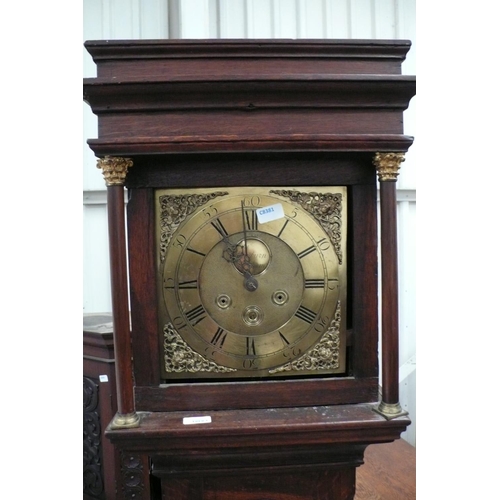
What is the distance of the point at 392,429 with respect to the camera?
846 mm

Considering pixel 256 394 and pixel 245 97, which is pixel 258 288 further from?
pixel 245 97

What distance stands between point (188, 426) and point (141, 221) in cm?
41

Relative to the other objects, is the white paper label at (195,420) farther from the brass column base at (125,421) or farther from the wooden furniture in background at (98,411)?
the wooden furniture in background at (98,411)

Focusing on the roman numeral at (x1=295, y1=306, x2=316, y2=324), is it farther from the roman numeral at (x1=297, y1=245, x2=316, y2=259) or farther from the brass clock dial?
the roman numeral at (x1=297, y1=245, x2=316, y2=259)

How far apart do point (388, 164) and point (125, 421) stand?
0.70 metres

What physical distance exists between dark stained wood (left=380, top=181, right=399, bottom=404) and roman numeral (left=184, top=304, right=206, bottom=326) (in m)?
0.36

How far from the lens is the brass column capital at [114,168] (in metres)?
0.82

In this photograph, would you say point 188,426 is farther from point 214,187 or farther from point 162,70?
point 162,70

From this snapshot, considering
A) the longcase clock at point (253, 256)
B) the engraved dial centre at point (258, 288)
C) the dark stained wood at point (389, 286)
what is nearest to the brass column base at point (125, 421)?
the longcase clock at point (253, 256)

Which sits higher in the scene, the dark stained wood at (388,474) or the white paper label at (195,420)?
the white paper label at (195,420)

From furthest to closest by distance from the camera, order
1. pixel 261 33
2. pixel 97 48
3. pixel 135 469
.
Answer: pixel 261 33
pixel 135 469
pixel 97 48

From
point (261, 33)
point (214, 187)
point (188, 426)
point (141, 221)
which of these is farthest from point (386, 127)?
point (261, 33)

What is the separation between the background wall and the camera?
165 cm

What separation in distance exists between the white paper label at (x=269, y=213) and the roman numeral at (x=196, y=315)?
8.5 inches
